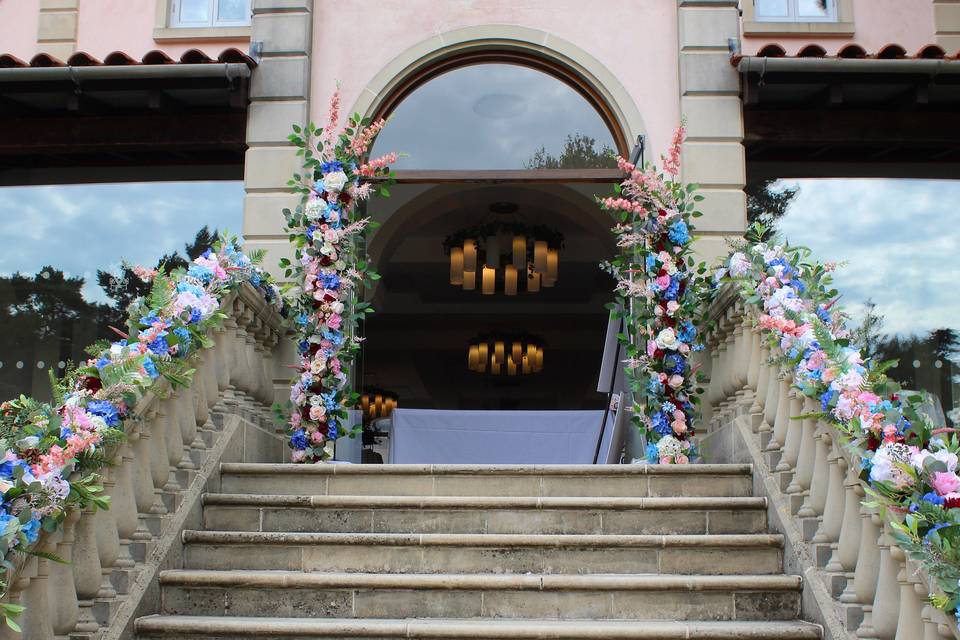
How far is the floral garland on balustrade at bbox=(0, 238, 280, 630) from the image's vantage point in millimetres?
3279

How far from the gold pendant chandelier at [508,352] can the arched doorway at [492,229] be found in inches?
0.8

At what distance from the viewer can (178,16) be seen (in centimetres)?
870

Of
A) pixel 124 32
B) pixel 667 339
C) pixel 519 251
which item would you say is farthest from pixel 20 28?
pixel 667 339

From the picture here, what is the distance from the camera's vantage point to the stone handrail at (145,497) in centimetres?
359

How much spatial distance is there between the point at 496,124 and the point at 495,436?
9.00 feet

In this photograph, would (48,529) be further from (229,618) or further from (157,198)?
(157,198)

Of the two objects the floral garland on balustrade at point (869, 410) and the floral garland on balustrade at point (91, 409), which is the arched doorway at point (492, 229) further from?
the floral garland on balustrade at point (91, 409)

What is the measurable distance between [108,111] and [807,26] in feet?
19.1

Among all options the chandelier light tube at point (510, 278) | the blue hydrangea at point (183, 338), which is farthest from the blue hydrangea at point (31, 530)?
the chandelier light tube at point (510, 278)

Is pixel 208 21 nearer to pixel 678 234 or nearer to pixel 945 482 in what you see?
pixel 678 234

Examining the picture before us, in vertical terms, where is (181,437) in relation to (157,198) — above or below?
below

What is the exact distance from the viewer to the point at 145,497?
440cm

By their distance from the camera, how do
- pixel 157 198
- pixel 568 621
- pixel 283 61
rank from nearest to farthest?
pixel 568 621, pixel 283 61, pixel 157 198

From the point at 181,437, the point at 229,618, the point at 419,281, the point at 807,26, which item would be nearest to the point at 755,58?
the point at 807,26
